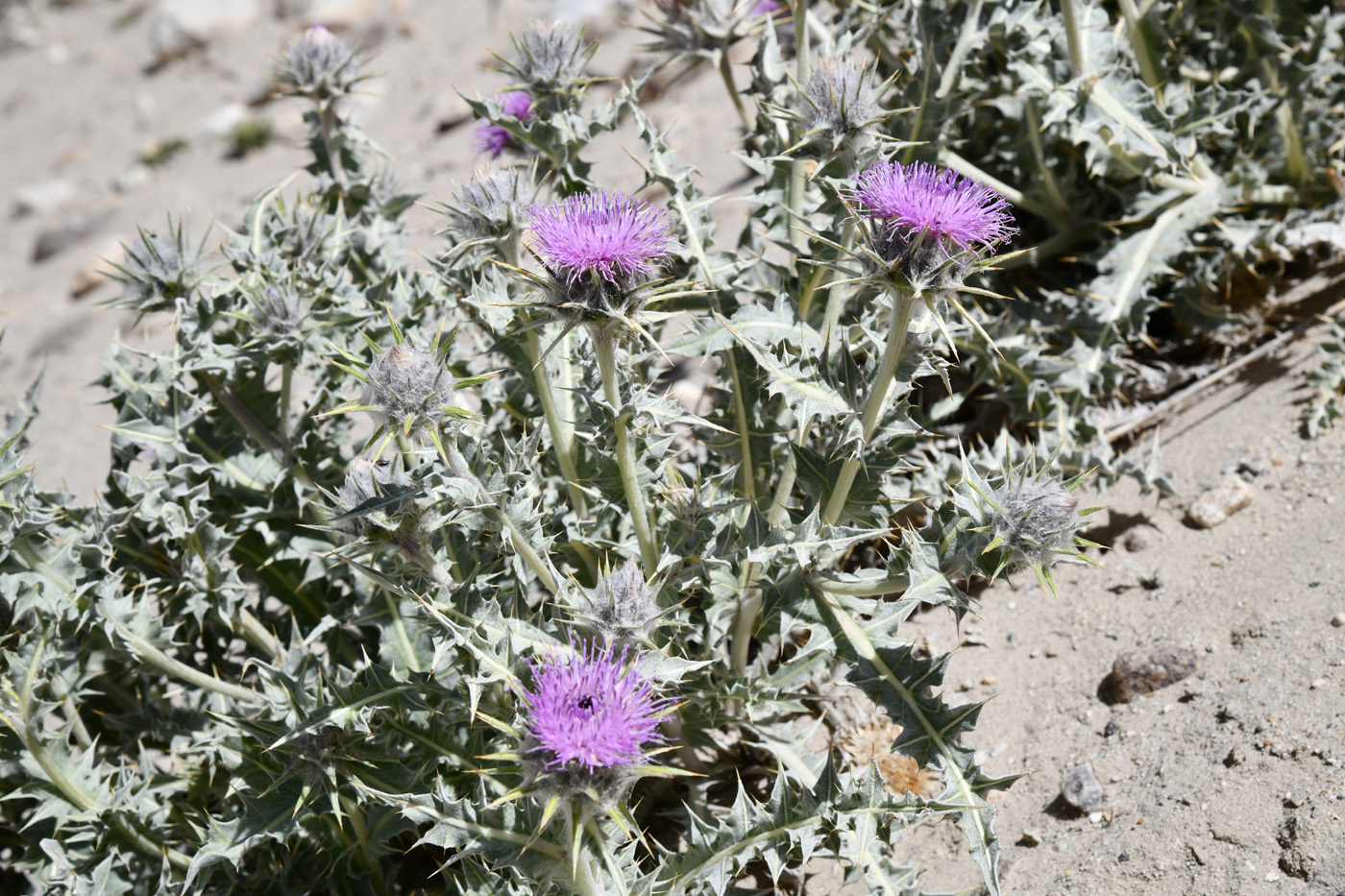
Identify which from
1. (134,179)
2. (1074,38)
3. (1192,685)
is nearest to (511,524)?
(1192,685)

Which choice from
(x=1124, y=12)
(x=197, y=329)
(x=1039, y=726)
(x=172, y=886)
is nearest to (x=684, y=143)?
(x=1124, y=12)

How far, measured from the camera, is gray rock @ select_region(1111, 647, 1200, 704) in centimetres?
349

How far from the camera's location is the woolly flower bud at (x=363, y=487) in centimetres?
272

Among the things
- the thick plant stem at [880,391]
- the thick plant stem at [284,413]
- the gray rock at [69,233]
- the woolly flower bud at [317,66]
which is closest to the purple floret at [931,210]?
the thick plant stem at [880,391]

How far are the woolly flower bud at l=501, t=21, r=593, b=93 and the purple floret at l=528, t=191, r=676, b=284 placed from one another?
4.07 feet

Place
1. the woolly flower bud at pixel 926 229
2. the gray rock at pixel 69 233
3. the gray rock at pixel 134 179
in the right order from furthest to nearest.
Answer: the gray rock at pixel 134 179
the gray rock at pixel 69 233
the woolly flower bud at pixel 926 229

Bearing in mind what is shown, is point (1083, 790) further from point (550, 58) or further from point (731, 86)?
point (550, 58)

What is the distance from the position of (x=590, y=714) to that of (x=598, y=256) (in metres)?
1.13

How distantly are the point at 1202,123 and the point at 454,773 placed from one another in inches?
164

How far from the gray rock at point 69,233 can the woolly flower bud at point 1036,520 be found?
458 inches

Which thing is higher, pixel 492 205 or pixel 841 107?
pixel 492 205

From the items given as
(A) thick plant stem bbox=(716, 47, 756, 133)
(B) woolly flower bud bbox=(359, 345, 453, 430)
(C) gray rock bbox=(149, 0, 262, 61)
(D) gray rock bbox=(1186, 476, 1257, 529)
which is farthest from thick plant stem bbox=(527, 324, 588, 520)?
(C) gray rock bbox=(149, 0, 262, 61)

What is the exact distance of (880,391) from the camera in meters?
2.89

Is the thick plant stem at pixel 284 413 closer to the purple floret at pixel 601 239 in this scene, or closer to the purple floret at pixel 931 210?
the purple floret at pixel 601 239
